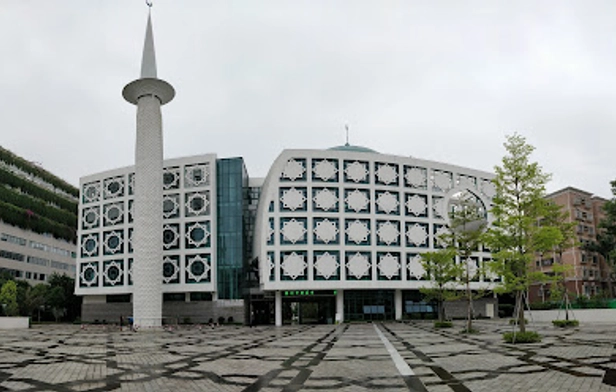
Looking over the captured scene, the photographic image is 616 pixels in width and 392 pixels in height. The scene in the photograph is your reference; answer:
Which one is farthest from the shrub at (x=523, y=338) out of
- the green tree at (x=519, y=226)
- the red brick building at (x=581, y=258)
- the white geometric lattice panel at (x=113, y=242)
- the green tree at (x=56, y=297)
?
the green tree at (x=56, y=297)

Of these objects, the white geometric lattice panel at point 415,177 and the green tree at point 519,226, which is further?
the white geometric lattice panel at point 415,177

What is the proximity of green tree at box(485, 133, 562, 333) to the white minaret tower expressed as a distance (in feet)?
115

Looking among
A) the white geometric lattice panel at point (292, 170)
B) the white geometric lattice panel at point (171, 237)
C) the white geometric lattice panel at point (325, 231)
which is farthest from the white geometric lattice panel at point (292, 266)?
the white geometric lattice panel at point (171, 237)

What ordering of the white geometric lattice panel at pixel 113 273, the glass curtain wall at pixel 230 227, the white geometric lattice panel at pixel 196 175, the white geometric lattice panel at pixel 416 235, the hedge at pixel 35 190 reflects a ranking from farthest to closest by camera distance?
the hedge at pixel 35 190
the white geometric lattice panel at pixel 113 273
the white geometric lattice panel at pixel 196 175
the white geometric lattice panel at pixel 416 235
the glass curtain wall at pixel 230 227

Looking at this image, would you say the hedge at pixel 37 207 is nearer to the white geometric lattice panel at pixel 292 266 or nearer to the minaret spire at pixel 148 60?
the minaret spire at pixel 148 60

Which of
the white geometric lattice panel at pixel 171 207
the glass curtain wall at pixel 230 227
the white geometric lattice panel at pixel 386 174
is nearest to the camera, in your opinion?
the glass curtain wall at pixel 230 227

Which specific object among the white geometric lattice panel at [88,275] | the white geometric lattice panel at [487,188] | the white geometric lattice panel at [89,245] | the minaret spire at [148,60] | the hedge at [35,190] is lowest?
the white geometric lattice panel at [88,275]

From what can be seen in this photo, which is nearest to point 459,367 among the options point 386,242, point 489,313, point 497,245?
point 497,245

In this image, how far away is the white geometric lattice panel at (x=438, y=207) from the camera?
2405 inches

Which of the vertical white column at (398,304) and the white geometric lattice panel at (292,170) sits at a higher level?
the white geometric lattice panel at (292,170)

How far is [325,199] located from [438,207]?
1457cm

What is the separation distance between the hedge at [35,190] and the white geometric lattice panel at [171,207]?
3426 cm

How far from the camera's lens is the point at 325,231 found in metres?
55.6

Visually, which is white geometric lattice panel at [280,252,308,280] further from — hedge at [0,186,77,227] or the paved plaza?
hedge at [0,186,77,227]
